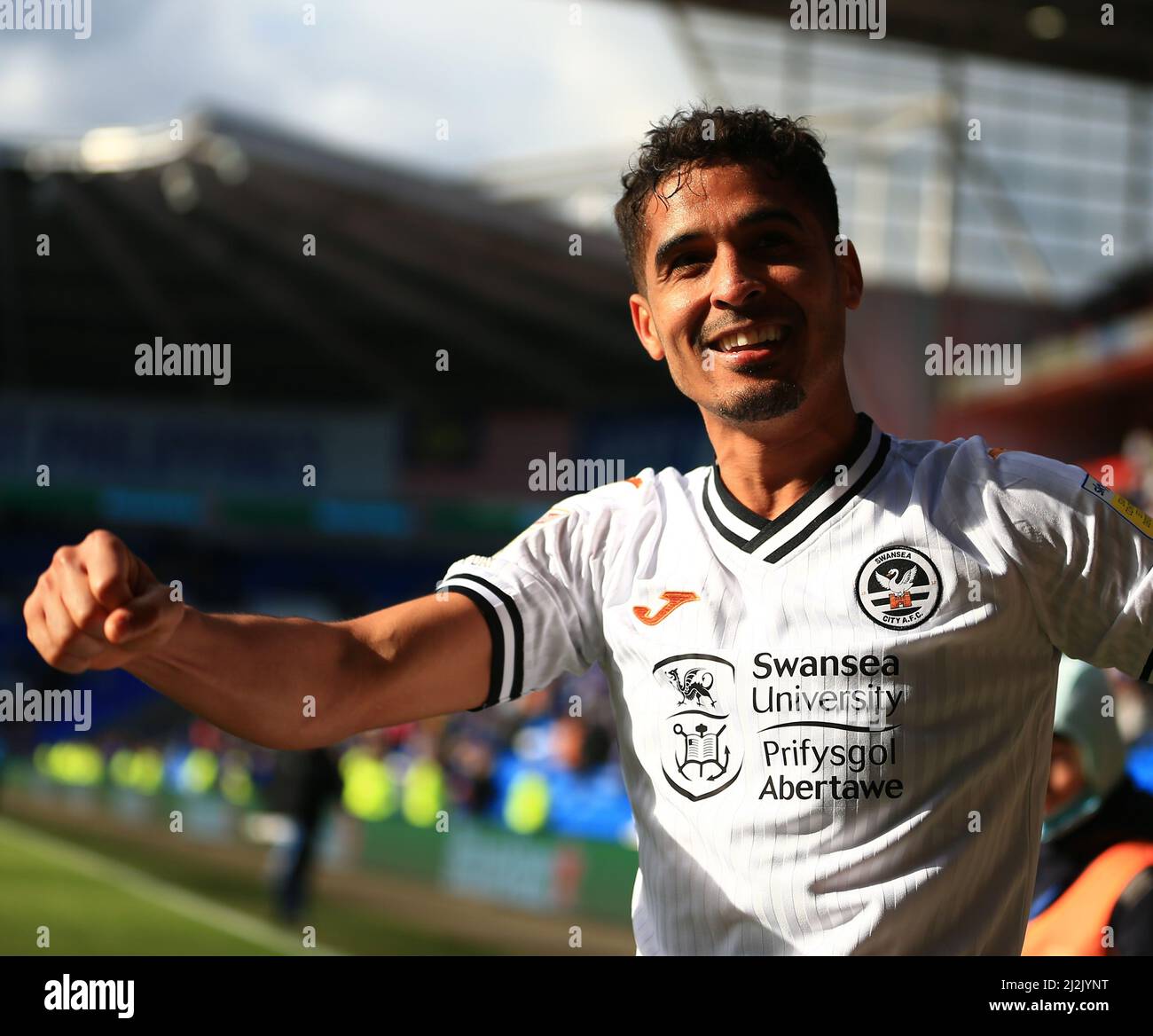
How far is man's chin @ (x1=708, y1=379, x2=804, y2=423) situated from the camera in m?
1.79

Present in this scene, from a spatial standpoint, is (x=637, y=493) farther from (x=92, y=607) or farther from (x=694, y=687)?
(x=92, y=607)

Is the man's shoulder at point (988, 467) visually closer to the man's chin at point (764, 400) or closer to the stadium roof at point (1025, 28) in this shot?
the man's chin at point (764, 400)

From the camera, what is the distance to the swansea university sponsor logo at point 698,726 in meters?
1.75

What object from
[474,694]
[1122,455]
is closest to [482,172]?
[1122,455]

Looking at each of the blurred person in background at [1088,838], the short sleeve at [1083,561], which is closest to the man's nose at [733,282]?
the short sleeve at [1083,561]

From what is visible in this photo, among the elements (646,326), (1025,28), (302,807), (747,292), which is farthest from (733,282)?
(1025,28)

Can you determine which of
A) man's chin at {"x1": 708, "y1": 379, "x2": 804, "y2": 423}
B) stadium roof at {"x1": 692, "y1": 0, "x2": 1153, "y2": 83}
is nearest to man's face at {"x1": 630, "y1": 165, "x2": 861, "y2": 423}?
man's chin at {"x1": 708, "y1": 379, "x2": 804, "y2": 423}

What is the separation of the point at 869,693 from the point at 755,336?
459mm

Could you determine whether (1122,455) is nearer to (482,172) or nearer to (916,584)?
(482,172)

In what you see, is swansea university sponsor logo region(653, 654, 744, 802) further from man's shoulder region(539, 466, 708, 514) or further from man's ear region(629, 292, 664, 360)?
man's ear region(629, 292, 664, 360)

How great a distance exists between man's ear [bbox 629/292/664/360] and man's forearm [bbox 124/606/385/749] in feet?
1.88
